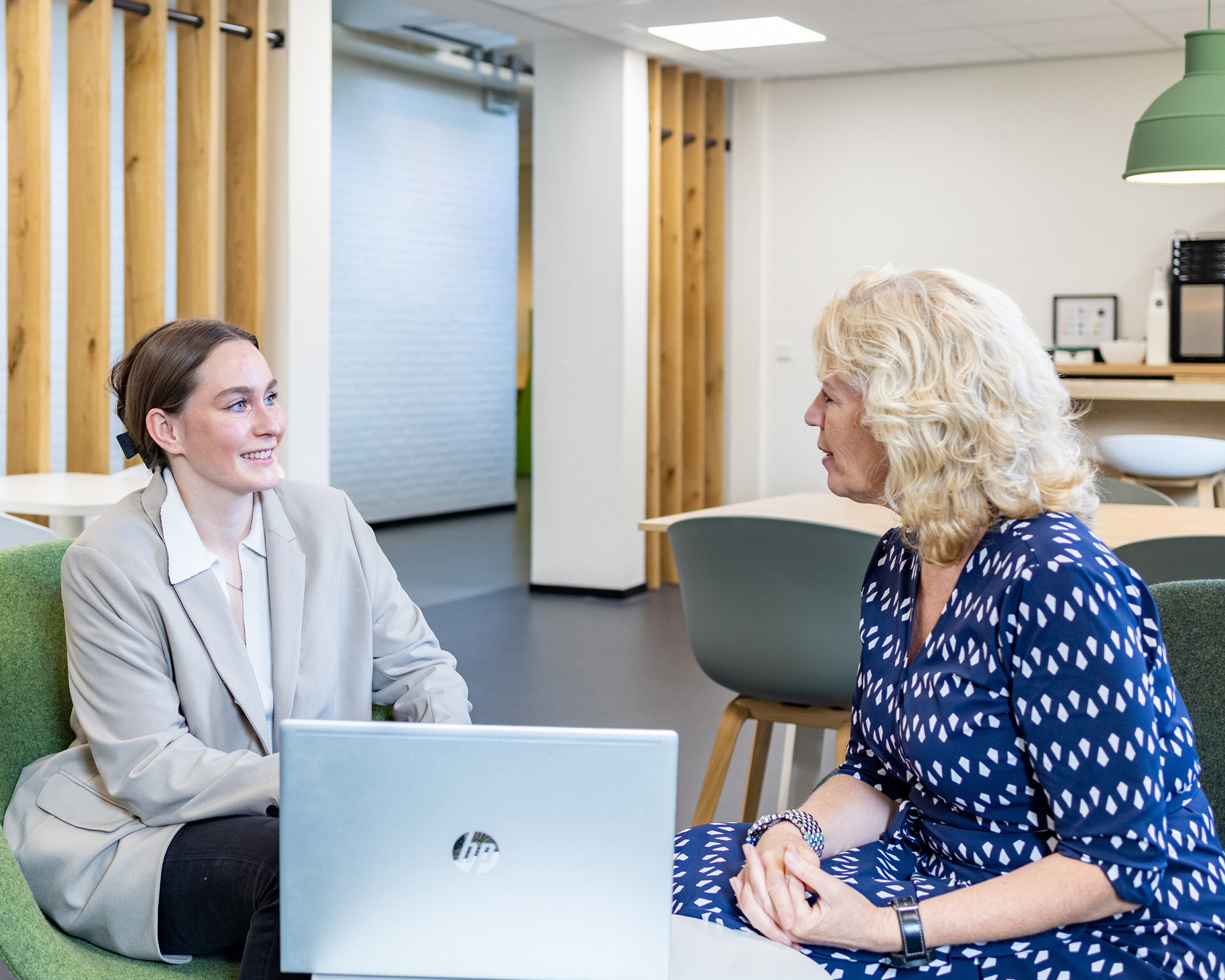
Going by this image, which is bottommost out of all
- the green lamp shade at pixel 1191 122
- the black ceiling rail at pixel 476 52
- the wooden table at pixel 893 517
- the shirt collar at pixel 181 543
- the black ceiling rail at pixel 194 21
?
the wooden table at pixel 893 517

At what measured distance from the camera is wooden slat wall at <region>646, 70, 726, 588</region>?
714 centimetres

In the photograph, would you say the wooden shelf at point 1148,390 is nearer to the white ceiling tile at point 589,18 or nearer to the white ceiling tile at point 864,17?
the white ceiling tile at point 864,17

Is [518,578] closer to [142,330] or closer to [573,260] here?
[573,260]

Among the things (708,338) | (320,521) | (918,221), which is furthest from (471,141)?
(320,521)

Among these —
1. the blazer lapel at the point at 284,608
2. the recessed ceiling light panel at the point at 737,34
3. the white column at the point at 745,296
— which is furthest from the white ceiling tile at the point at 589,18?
the blazer lapel at the point at 284,608

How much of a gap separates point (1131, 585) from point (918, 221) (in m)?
6.45

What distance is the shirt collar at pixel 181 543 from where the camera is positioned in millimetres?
1800

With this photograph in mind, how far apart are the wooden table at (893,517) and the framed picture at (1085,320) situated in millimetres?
3509

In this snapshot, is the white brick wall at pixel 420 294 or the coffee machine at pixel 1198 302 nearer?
the coffee machine at pixel 1198 302

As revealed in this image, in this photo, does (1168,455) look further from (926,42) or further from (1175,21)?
(926,42)

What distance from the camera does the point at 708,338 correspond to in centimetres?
787

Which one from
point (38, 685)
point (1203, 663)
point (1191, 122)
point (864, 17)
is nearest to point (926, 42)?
point (864, 17)

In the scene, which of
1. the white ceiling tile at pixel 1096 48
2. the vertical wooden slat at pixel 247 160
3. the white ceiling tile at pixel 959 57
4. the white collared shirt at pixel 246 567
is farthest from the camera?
the white ceiling tile at pixel 959 57

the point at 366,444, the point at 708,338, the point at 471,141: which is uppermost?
the point at 471,141
